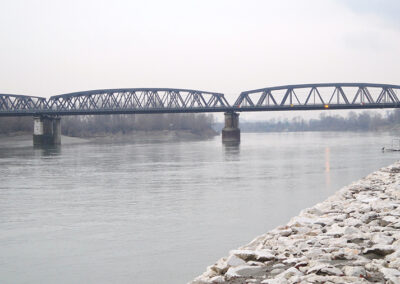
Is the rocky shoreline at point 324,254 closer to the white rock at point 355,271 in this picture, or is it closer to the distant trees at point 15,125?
the white rock at point 355,271

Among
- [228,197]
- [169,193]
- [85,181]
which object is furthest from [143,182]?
[228,197]

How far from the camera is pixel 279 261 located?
922 cm

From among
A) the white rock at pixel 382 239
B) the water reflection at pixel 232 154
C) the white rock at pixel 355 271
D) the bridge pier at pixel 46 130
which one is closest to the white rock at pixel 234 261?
the white rock at pixel 355 271

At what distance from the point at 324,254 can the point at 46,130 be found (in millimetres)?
116077

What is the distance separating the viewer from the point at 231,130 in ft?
379

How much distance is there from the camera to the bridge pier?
115m

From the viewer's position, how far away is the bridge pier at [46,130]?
115 m

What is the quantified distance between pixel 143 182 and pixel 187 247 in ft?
52.9

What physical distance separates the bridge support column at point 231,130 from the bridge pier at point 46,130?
36.8 metres

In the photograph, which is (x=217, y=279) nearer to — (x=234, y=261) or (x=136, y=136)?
(x=234, y=261)

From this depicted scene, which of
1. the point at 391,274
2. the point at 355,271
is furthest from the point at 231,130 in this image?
the point at 391,274

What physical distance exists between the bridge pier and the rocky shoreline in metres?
106

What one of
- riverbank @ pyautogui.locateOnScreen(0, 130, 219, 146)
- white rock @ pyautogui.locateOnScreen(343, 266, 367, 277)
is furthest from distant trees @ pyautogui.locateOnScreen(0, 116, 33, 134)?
white rock @ pyautogui.locateOnScreen(343, 266, 367, 277)

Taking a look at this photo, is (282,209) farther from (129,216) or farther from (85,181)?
(85,181)
